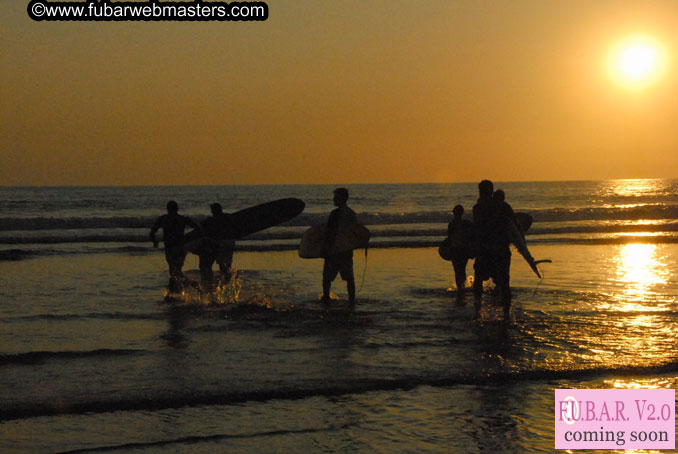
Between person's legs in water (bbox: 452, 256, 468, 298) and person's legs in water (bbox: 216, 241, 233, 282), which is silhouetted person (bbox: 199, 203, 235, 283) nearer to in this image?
person's legs in water (bbox: 216, 241, 233, 282)

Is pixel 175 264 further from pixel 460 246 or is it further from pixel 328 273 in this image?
pixel 460 246

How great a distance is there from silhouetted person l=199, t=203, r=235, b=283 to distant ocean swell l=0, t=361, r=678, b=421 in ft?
23.0

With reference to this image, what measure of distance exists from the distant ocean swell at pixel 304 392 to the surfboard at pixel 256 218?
7.24 m

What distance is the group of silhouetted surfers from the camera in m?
10.4

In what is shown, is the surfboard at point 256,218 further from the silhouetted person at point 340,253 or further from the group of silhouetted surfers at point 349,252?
the silhouetted person at point 340,253

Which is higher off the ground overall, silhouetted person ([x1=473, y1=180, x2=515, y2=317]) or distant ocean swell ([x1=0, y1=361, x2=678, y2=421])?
silhouetted person ([x1=473, y1=180, x2=515, y2=317])

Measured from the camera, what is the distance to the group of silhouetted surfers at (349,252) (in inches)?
408

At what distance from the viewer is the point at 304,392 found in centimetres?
652

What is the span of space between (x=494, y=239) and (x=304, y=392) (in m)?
4.60

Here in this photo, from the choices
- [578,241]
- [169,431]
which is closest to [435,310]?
[169,431]

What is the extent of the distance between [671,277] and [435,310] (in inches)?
258

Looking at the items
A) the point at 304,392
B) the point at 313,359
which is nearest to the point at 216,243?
the point at 313,359

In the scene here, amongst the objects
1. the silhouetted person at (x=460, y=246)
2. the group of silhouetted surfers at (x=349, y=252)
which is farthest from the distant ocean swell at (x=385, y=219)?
Answer: the silhouetted person at (x=460, y=246)

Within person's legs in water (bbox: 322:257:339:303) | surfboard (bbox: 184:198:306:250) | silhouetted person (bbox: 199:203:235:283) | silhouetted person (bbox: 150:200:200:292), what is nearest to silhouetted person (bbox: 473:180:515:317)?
person's legs in water (bbox: 322:257:339:303)
